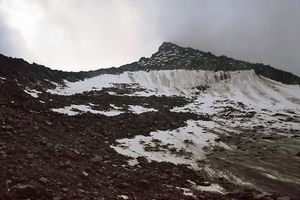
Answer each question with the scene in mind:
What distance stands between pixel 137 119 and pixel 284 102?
46.2 m

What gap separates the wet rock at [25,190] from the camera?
1138 centimetres

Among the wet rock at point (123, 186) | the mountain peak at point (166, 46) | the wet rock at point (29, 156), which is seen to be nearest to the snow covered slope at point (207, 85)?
the mountain peak at point (166, 46)

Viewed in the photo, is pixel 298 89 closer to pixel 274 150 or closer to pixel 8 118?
pixel 274 150

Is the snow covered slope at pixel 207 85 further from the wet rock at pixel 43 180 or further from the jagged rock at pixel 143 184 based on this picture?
the wet rock at pixel 43 180

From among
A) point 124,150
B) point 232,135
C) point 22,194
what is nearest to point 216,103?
point 232,135

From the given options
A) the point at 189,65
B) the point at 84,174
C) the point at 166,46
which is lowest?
the point at 84,174

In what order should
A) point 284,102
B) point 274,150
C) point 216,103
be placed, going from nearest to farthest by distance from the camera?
point 274,150, point 216,103, point 284,102

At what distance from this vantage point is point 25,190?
11.6 m

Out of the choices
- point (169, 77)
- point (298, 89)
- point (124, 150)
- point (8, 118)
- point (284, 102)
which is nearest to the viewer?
point (8, 118)

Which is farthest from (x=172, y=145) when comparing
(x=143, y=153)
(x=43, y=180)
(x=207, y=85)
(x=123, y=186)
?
(x=207, y=85)

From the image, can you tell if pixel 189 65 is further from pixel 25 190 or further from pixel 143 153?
pixel 25 190

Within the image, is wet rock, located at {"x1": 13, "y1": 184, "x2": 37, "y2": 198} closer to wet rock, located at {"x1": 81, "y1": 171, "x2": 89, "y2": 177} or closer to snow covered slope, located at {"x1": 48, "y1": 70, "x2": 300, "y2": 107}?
wet rock, located at {"x1": 81, "y1": 171, "x2": 89, "y2": 177}

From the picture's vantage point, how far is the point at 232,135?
3566 cm

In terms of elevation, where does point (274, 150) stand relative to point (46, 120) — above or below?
below
